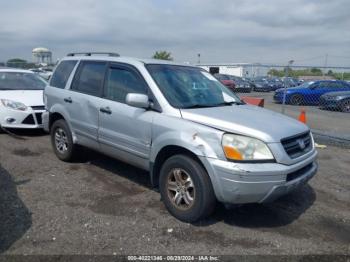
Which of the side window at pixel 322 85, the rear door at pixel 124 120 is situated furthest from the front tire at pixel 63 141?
the side window at pixel 322 85

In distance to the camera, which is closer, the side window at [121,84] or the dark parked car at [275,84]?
the side window at [121,84]

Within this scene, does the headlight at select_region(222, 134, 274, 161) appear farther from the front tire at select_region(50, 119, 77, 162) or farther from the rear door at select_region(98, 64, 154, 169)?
the front tire at select_region(50, 119, 77, 162)

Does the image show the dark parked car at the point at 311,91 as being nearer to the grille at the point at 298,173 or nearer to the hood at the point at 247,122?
the hood at the point at 247,122

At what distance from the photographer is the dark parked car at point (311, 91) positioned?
18703 mm

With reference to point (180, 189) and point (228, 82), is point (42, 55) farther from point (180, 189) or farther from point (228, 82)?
point (180, 189)

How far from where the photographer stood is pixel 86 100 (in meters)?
5.32

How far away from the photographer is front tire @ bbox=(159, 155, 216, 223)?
149 inches

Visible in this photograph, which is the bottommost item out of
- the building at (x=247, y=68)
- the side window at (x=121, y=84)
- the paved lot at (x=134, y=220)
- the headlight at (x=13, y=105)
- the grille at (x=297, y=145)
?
the paved lot at (x=134, y=220)

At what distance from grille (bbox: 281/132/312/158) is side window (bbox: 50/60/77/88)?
12.4ft

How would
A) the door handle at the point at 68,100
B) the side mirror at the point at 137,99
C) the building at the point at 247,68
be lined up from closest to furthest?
1. the side mirror at the point at 137,99
2. the door handle at the point at 68,100
3. the building at the point at 247,68

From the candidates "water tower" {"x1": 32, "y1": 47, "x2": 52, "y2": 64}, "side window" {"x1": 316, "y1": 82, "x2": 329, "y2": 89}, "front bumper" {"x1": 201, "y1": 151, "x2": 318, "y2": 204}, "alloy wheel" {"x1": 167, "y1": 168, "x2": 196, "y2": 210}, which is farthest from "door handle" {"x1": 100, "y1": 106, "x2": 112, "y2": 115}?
"water tower" {"x1": 32, "y1": 47, "x2": 52, "y2": 64}

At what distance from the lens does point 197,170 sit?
12.4 ft

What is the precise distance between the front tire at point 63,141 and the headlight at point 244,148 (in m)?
3.10

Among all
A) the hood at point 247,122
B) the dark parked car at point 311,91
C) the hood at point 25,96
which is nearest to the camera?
the hood at point 247,122
